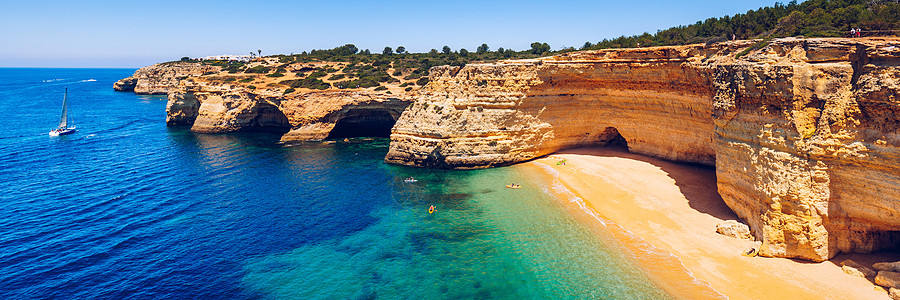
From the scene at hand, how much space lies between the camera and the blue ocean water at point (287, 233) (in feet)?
56.9

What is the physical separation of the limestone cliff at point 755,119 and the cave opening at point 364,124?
1674 centimetres

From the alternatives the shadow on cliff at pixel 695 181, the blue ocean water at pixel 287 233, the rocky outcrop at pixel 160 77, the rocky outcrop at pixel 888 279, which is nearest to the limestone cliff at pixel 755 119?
the shadow on cliff at pixel 695 181

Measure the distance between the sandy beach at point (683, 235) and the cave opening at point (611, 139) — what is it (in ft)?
10.4

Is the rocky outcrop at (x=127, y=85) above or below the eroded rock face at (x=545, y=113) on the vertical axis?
above

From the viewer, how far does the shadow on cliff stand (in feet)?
76.0

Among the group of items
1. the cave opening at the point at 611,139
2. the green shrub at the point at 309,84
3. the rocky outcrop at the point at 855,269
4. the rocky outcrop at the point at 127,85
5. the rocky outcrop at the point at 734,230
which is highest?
the rocky outcrop at the point at 127,85

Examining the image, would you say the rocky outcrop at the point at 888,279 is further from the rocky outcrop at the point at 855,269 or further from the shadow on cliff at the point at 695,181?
the shadow on cliff at the point at 695,181

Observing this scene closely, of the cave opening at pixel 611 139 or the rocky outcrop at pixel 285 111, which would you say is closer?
the cave opening at pixel 611 139

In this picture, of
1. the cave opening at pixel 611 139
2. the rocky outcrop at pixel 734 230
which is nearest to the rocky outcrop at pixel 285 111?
the cave opening at pixel 611 139

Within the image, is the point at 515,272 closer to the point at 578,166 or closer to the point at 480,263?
the point at 480,263

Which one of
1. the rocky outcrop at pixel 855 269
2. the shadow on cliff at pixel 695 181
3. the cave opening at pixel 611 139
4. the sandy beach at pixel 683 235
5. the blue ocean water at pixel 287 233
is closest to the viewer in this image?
the rocky outcrop at pixel 855 269

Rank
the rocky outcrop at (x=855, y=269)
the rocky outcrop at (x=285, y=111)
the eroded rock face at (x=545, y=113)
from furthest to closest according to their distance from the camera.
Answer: the rocky outcrop at (x=285, y=111)
the eroded rock face at (x=545, y=113)
the rocky outcrop at (x=855, y=269)

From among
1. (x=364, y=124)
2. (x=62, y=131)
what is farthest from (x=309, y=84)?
(x=62, y=131)

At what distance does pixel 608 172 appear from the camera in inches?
1217
